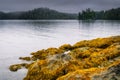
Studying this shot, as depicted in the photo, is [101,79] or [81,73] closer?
[101,79]

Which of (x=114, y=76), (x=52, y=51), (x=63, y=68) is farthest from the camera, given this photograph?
(x=52, y=51)

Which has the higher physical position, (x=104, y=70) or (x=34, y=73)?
(x=104, y=70)

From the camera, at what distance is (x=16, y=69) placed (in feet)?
81.2

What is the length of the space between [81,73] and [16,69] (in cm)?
1548

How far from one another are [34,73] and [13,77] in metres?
5.73

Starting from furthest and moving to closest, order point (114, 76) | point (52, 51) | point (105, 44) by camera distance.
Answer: point (52, 51), point (105, 44), point (114, 76)

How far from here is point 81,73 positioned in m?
10.3

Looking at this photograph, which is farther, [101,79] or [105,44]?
[105,44]

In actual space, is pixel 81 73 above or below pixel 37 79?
above

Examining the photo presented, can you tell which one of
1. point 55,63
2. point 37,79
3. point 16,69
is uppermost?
point 55,63

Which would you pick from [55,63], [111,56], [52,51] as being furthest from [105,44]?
[52,51]

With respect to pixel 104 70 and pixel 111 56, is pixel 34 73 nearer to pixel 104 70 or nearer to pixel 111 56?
pixel 111 56

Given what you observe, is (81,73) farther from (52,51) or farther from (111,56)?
(52,51)

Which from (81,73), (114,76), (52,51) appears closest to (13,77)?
(52,51)
